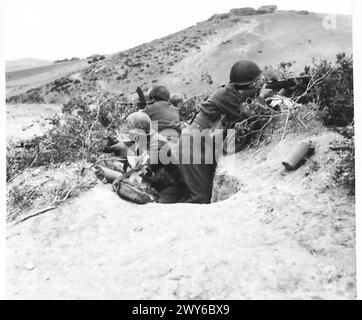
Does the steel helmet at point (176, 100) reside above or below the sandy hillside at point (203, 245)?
above

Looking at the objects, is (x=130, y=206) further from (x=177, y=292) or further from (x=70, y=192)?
(x=177, y=292)

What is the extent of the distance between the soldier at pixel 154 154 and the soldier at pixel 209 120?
151mm

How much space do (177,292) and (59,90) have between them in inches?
471

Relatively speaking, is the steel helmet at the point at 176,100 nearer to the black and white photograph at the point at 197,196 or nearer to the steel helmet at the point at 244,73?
the black and white photograph at the point at 197,196

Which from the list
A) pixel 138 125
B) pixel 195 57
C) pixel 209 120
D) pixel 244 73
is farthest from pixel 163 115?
pixel 195 57

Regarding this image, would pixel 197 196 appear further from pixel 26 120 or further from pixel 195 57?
Answer: pixel 195 57

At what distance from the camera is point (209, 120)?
6.69 m

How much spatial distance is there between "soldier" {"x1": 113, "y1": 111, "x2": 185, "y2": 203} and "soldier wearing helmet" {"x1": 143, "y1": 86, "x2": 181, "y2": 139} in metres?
0.74

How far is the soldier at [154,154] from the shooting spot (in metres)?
5.71

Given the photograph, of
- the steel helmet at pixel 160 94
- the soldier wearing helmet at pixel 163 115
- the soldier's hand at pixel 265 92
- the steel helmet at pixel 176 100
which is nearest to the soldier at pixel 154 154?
the soldier wearing helmet at pixel 163 115

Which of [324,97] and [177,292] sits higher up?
[324,97]

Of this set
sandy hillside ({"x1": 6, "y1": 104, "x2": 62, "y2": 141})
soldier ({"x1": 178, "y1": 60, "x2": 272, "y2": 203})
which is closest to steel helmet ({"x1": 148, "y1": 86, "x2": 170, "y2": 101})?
soldier ({"x1": 178, "y1": 60, "x2": 272, "y2": 203})

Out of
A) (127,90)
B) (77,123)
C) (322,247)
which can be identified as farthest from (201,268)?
(127,90)
